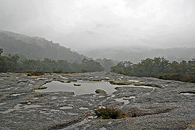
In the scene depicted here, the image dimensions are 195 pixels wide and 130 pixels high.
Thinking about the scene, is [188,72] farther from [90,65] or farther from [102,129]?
[90,65]

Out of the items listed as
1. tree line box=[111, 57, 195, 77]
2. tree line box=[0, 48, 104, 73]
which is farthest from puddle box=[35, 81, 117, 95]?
tree line box=[111, 57, 195, 77]

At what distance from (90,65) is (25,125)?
137273 millimetres

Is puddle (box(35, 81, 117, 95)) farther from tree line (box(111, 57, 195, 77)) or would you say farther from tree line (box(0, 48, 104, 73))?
tree line (box(111, 57, 195, 77))

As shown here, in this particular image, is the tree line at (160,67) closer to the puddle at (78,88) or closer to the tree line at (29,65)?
the tree line at (29,65)

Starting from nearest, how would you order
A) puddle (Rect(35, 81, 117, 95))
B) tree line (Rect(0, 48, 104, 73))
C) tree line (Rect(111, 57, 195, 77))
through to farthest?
puddle (Rect(35, 81, 117, 95)) < tree line (Rect(0, 48, 104, 73)) < tree line (Rect(111, 57, 195, 77))

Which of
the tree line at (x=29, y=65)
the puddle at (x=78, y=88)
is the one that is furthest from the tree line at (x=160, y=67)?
the puddle at (x=78, y=88)

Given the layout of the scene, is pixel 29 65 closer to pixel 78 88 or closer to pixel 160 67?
pixel 78 88

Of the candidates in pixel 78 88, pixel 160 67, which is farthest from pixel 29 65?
pixel 160 67

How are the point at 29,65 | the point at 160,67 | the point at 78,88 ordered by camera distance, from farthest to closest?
the point at 29,65
the point at 160,67
the point at 78,88

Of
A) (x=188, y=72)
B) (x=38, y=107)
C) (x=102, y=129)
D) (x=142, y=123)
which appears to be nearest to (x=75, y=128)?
(x=102, y=129)

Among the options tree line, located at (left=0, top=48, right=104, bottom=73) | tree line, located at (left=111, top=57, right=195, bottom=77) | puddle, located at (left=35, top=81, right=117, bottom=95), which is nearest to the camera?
puddle, located at (left=35, top=81, right=117, bottom=95)

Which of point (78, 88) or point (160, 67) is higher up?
point (160, 67)

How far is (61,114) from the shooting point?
13.6m

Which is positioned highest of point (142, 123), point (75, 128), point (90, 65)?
point (90, 65)
